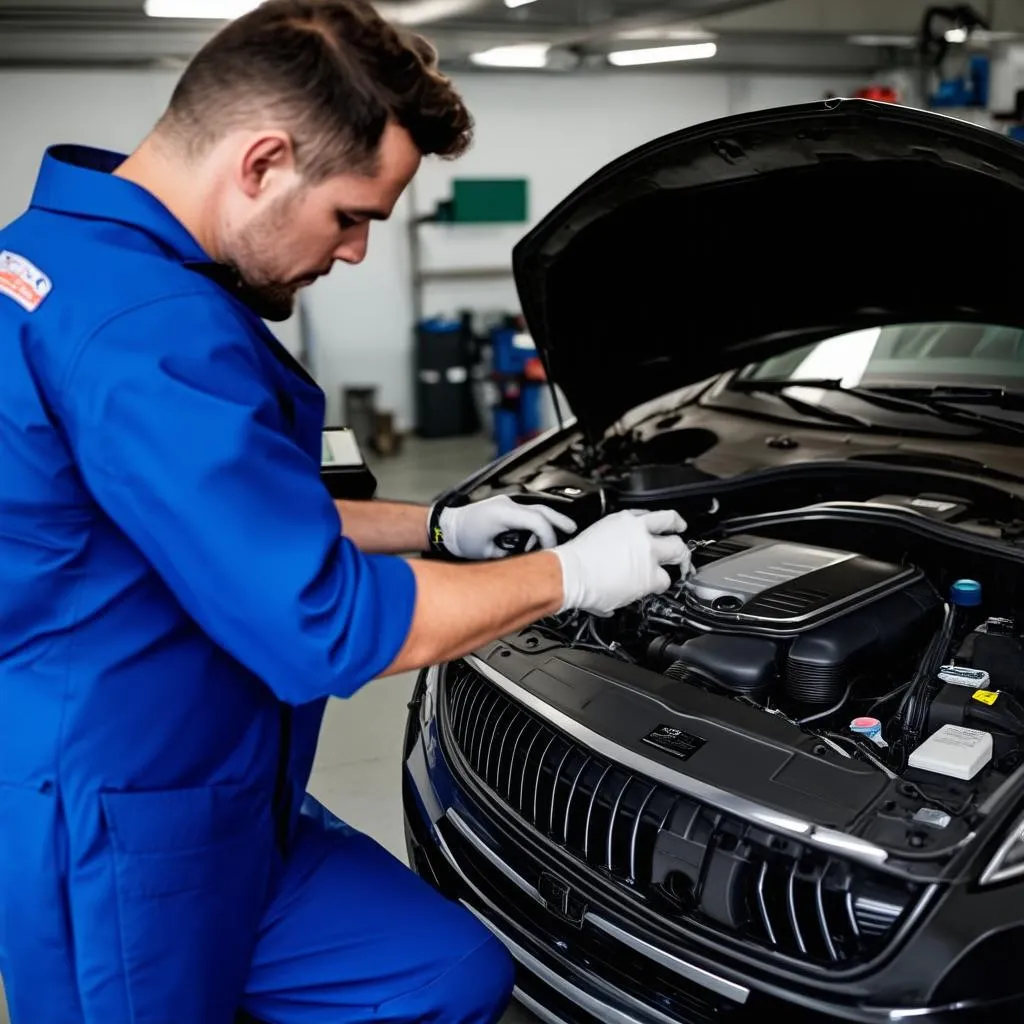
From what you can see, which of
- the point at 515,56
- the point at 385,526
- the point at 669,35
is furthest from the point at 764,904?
the point at 669,35

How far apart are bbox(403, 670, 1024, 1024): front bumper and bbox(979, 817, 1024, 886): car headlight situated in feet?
0.39

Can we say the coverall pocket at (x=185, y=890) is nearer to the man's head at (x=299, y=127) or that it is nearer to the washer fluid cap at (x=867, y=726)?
the man's head at (x=299, y=127)

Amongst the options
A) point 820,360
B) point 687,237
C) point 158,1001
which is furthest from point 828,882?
point 820,360

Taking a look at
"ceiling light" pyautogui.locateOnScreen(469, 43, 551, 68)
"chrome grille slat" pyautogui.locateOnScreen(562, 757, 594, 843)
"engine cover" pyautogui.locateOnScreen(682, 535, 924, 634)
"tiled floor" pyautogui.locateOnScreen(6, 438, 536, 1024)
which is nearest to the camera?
"chrome grille slat" pyautogui.locateOnScreen(562, 757, 594, 843)

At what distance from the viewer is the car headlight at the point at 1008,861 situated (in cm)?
121

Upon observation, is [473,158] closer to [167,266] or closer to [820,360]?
[820,360]

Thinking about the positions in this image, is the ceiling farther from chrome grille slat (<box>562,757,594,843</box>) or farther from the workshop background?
chrome grille slat (<box>562,757,594,843</box>)

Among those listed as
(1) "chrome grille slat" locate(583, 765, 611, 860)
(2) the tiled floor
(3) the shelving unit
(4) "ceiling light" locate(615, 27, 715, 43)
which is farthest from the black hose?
(3) the shelving unit

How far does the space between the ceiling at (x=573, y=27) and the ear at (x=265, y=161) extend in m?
5.04

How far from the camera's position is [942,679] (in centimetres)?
161

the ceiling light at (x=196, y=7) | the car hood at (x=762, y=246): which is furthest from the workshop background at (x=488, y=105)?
the car hood at (x=762, y=246)

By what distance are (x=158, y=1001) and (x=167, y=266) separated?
2.74 feet

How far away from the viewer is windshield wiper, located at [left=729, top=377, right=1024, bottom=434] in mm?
2164

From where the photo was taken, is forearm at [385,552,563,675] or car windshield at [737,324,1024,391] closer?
forearm at [385,552,563,675]
